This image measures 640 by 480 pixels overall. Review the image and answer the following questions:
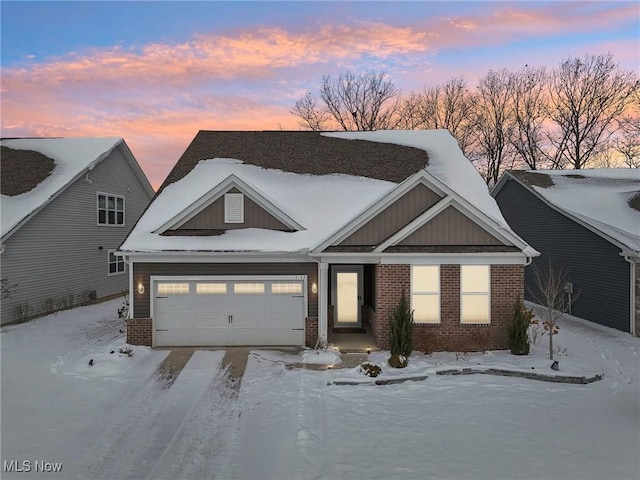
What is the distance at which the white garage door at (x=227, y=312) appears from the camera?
13.7 meters

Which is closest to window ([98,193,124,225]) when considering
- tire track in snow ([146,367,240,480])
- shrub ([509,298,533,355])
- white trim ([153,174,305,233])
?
white trim ([153,174,305,233])

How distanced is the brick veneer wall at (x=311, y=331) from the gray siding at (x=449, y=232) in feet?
12.9

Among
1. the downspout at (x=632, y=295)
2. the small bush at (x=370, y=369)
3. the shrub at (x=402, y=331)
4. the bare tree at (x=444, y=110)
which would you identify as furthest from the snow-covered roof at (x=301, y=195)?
the bare tree at (x=444, y=110)

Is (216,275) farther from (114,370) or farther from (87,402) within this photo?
(87,402)

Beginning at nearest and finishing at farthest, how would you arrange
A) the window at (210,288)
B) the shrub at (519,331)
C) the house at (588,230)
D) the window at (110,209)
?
1. the shrub at (519,331)
2. the window at (210,288)
3. the house at (588,230)
4. the window at (110,209)

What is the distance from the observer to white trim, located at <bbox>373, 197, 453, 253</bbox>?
12.9 metres

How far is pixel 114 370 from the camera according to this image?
11312 mm

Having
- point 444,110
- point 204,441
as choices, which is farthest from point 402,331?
point 444,110

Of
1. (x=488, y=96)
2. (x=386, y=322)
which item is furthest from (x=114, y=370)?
(x=488, y=96)

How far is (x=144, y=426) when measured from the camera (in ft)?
26.8

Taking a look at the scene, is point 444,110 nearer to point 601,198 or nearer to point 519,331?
point 601,198

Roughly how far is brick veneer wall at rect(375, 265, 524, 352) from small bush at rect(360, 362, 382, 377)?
6.90ft

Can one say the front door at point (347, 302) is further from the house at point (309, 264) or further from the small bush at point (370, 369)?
the small bush at point (370, 369)

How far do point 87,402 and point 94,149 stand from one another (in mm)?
18137
